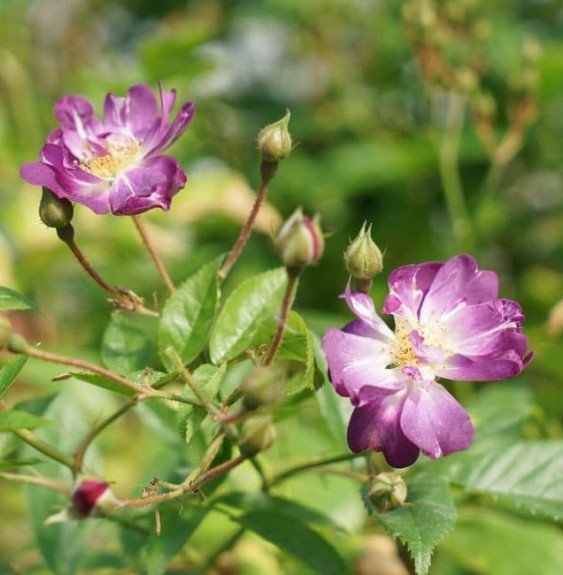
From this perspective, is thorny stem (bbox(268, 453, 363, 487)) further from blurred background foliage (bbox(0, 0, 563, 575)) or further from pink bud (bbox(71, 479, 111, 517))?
blurred background foliage (bbox(0, 0, 563, 575))

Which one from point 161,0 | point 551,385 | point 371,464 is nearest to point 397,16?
point 161,0

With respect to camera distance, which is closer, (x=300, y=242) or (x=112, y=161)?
(x=300, y=242)

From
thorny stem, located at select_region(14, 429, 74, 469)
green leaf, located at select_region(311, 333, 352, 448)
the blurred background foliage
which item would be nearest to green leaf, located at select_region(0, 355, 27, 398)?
thorny stem, located at select_region(14, 429, 74, 469)

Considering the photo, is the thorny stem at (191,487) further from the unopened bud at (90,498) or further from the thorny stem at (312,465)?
the thorny stem at (312,465)

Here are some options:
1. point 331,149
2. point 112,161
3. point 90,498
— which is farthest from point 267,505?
point 331,149

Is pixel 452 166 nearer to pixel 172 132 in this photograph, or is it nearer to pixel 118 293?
pixel 172 132
